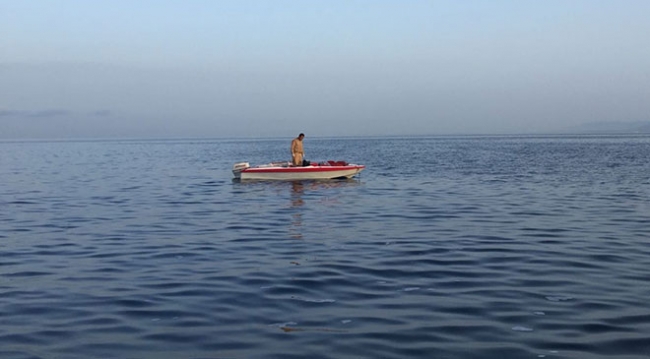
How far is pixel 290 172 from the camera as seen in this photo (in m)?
33.8

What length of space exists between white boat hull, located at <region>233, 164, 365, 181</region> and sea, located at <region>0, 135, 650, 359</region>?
9.08m

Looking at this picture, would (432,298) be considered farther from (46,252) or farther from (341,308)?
(46,252)

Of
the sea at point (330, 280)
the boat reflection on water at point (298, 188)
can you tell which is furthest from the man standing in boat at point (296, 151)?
the sea at point (330, 280)

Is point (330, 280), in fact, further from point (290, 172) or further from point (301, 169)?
point (290, 172)

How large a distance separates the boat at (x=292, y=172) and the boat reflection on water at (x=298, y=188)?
0.29 m

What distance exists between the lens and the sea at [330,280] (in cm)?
840

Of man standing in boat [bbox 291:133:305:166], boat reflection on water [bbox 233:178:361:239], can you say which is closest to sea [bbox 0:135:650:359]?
boat reflection on water [bbox 233:178:361:239]

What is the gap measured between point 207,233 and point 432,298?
8633mm

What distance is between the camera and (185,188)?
109 ft

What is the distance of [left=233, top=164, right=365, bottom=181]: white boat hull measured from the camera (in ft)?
111

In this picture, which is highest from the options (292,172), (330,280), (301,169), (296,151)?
(296,151)

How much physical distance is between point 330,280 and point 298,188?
1917cm

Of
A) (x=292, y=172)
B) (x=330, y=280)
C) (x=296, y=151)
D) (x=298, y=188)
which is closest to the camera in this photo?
(x=330, y=280)

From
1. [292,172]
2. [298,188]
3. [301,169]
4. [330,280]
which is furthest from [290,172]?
[330,280]
